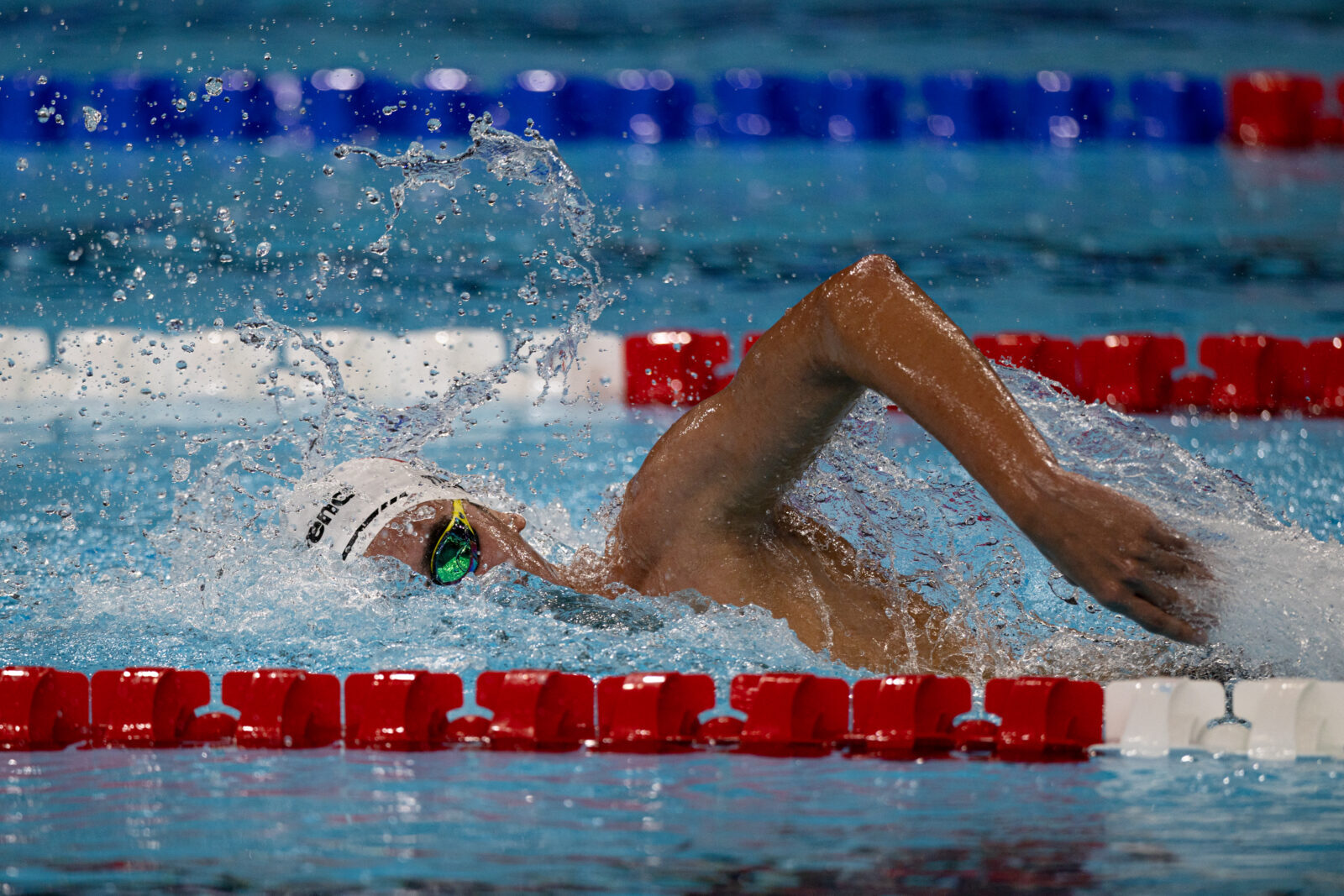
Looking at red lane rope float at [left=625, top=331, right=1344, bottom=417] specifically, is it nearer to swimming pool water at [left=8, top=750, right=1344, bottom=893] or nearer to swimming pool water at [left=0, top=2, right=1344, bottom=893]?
swimming pool water at [left=0, top=2, right=1344, bottom=893]

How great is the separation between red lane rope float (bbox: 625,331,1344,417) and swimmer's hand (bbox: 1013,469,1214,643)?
10.6ft

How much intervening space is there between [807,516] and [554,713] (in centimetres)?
47

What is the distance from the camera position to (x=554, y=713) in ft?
6.43

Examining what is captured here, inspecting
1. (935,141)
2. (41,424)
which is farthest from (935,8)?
(41,424)

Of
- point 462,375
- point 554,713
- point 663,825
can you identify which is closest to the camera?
point 663,825

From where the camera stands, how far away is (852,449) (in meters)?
2.21

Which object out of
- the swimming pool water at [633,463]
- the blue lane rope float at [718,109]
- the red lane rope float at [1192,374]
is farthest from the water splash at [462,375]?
the blue lane rope float at [718,109]

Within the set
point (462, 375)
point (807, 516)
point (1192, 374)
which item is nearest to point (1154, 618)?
point (807, 516)

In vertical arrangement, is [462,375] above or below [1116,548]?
above

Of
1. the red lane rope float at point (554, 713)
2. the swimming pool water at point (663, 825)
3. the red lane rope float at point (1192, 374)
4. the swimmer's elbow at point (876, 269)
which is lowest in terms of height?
the swimming pool water at point (663, 825)

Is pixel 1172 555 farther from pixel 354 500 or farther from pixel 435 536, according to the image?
pixel 354 500

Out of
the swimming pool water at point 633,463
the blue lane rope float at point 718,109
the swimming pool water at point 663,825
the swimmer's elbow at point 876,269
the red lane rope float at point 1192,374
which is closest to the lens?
the swimming pool water at point 663,825

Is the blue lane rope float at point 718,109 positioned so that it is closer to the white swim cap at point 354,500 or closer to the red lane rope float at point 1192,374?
the red lane rope float at point 1192,374

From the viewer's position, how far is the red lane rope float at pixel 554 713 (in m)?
1.88
